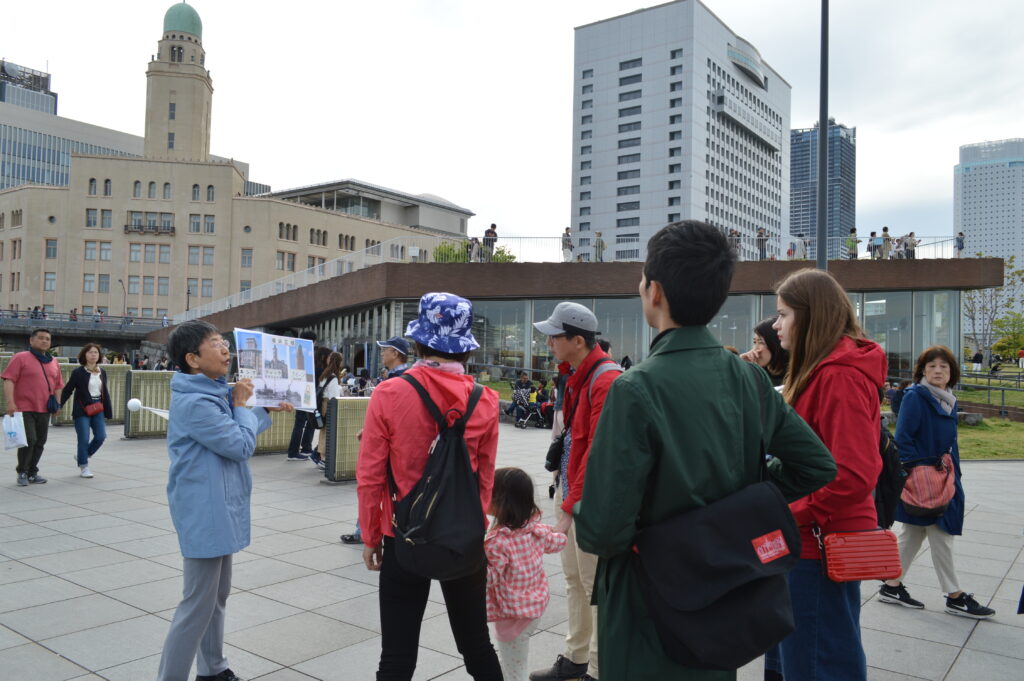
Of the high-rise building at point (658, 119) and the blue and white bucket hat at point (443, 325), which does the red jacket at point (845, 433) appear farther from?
the high-rise building at point (658, 119)

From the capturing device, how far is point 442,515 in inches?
120

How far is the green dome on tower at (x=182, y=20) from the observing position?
99375 mm

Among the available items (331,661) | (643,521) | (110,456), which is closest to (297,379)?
(331,661)

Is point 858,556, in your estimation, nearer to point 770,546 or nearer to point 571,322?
point 770,546

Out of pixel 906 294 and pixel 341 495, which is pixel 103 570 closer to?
pixel 341 495

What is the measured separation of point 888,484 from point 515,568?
1826mm

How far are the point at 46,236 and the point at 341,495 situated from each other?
92.4 m

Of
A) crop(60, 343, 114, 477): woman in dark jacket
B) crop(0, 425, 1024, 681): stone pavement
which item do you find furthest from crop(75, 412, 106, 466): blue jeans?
crop(0, 425, 1024, 681): stone pavement

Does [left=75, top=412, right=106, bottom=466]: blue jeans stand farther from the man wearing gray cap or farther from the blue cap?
the man wearing gray cap

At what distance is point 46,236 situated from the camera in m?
85.6

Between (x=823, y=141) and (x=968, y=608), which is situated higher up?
(x=823, y=141)

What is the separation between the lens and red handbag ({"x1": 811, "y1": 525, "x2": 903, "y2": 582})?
2.73 m

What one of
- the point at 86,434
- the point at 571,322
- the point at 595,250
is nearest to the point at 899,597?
the point at 571,322

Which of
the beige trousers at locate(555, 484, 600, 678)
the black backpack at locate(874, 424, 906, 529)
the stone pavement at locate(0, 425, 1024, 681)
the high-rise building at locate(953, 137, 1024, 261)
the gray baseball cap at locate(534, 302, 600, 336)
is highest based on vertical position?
the high-rise building at locate(953, 137, 1024, 261)
